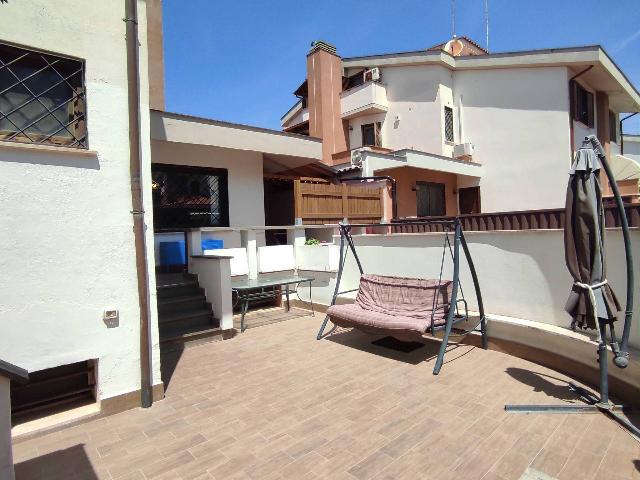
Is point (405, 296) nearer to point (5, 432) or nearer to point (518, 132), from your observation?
point (5, 432)

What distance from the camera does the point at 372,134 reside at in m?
17.9

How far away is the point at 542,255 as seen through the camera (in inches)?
216

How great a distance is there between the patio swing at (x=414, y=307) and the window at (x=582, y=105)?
1117 centimetres

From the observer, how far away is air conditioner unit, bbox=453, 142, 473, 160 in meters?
15.3

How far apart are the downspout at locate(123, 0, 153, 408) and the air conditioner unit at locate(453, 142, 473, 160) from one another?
1373 cm

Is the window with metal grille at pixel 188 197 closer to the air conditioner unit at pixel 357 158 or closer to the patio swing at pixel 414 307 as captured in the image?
the air conditioner unit at pixel 357 158

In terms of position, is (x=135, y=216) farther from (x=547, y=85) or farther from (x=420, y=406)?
(x=547, y=85)

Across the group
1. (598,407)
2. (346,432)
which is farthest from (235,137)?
(598,407)

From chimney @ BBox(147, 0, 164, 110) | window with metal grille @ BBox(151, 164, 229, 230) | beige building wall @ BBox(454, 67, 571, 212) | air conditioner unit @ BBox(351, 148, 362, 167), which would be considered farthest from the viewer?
beige building wall @ BBox(454, 67, 571, 212)

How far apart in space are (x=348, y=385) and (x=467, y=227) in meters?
4.47

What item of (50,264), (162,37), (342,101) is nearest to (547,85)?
(342,101)

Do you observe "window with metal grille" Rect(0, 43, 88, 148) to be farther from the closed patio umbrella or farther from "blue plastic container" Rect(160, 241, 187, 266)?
"blue plastic container" Rect(160, 241, 187, 266)

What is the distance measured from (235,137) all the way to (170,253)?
11.3ft

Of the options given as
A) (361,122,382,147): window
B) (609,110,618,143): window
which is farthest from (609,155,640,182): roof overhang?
(361,122,382,147): window
